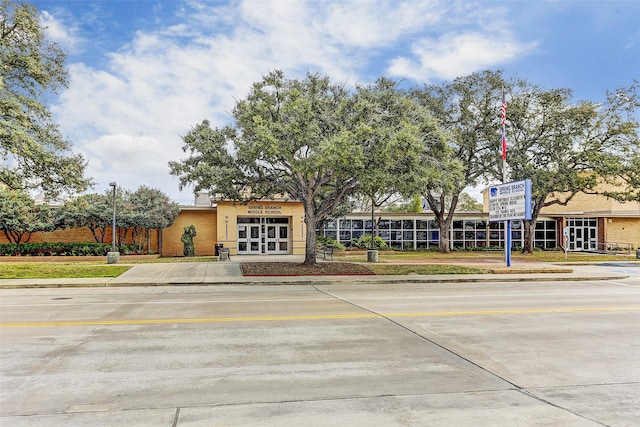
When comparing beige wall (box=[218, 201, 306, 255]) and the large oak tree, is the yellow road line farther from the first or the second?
beige wall (box=[218, 201, 306, 255])

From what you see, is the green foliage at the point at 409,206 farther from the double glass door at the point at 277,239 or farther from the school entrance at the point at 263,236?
the school entrance at the point at 263,236

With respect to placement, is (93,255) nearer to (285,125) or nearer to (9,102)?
(9,102)

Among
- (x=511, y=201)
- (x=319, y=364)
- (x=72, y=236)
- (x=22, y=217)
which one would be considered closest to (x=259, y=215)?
(x=72, y=236)

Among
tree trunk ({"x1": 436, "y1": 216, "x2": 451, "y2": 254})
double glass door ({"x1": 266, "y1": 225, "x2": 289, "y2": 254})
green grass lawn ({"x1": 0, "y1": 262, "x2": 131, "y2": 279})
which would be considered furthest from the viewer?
tree trunk ({"x1": 436, "y1": 216, "x2": 451, "y2": 254})

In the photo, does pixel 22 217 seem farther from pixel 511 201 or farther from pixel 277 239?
pixel 511 201

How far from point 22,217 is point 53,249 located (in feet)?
8.45

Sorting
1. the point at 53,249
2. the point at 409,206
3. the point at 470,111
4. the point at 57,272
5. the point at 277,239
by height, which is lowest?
the point at 57,272

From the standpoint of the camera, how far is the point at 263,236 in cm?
3791

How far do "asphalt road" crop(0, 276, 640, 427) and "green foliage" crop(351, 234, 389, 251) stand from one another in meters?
25.4

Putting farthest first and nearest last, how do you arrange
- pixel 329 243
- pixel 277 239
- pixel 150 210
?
1. pixel 277 239
2. pixel 329 243
3. pixel 150 210

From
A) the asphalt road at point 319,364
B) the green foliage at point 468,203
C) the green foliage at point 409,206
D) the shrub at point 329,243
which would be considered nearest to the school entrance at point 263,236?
the shrub at point 329,243

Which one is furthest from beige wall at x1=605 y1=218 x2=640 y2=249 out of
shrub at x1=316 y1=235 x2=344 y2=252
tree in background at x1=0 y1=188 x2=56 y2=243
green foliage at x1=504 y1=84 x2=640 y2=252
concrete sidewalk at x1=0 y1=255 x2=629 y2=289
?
tree in background at x1=0 y1=188 x2=56 y2=243

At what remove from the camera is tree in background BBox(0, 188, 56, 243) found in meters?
28.4

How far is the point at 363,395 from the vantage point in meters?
5.41
